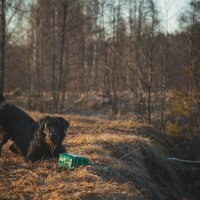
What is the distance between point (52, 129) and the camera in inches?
326

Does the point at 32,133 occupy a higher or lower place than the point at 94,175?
higher

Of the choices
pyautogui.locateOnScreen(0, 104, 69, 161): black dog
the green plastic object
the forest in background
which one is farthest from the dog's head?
the forest in background

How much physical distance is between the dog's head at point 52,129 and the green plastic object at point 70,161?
1.23 ft

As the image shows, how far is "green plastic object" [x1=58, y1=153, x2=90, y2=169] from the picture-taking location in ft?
26.2

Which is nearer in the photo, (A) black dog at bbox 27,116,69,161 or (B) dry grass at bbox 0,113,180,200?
(B) dry grass at bbox 0,113,180,200

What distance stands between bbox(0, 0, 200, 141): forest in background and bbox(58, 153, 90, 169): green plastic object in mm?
7068

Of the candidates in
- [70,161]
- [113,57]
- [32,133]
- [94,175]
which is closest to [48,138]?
[70,161]

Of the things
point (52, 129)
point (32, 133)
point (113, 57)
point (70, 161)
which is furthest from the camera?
point (113, 57)

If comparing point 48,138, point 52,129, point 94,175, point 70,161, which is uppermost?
point 52,129

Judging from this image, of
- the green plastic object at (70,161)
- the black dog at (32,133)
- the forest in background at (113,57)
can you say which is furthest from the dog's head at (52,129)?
the forest in background at (113,57)

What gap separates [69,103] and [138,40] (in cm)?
736

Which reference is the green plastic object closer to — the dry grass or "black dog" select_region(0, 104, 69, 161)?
the dry grass

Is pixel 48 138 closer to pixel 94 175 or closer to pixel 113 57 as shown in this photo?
pixel 94 175

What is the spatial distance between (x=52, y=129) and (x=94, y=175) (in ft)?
4.02
